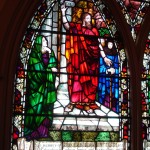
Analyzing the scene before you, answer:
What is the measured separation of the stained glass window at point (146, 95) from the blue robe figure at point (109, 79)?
1.07 ft

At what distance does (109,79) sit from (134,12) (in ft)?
2.82

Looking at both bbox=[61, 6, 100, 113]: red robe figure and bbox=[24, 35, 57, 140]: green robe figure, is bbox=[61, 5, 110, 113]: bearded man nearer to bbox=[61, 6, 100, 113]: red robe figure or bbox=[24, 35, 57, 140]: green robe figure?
bbox=[61, 6, 100, 113]: red robe figure

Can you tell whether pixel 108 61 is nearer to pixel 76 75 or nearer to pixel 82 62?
pixel 82 62

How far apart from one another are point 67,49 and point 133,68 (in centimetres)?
75

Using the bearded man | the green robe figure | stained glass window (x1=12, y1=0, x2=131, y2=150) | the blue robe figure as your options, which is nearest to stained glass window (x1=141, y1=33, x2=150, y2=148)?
stained glass window (x1=12, y1=0, x2=131, y2=150)

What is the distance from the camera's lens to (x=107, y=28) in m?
5.66

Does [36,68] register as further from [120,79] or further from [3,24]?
[120,79]

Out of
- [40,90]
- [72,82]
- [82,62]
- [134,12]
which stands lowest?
[40,90]

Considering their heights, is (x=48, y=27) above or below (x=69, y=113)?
above

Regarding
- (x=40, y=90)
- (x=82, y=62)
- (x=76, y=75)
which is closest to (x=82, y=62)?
(x=82, y=62)

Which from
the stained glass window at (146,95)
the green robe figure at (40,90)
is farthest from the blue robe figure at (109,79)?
the green robe figure at (40,90)

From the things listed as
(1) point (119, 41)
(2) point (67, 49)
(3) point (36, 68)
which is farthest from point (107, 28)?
(3) point (36, 68)

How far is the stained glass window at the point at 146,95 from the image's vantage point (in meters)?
5.55

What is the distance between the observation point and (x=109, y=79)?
5508 mm
